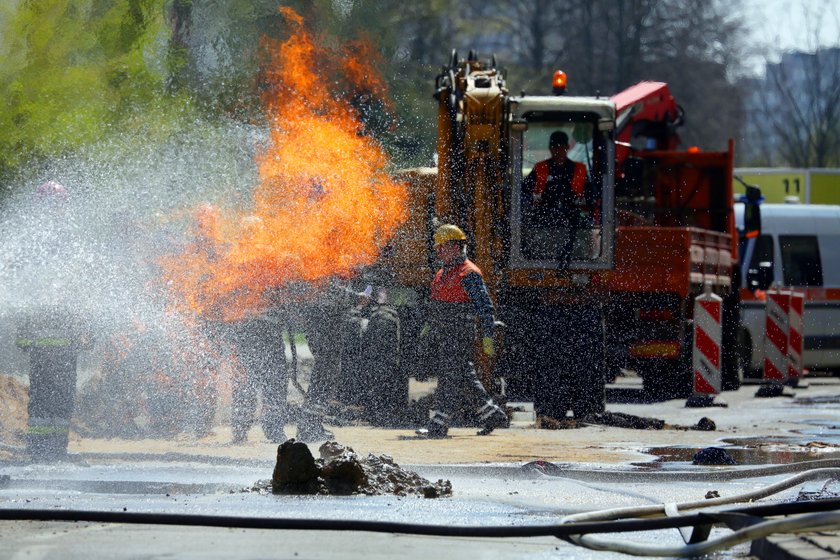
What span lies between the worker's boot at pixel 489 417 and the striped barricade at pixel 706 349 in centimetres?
487

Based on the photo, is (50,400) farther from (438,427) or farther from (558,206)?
(558,206)

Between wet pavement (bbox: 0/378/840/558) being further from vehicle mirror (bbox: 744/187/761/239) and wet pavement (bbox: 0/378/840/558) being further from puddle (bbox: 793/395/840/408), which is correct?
vehicle mirror (bbox: 744/187/761/239)

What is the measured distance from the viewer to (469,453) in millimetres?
12094

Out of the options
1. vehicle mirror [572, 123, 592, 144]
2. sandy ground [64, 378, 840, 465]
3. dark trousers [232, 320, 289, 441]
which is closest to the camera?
sandy ground [64, 378, 840, 465]

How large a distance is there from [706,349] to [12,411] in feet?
27.4

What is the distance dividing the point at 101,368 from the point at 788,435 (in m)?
6.51

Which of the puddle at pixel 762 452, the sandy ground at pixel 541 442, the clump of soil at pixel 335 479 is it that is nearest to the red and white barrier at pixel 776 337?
the sandy ground at pixel 541 442

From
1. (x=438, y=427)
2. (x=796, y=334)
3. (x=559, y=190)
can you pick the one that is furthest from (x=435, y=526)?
(x=796, y=334)

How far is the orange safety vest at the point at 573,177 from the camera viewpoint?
51.3 feet

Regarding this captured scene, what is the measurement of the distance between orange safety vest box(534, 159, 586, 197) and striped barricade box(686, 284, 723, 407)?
3.09 m

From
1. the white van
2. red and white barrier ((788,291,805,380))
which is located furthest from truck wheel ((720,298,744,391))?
the white van

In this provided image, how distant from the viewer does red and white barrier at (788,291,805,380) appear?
22156mm

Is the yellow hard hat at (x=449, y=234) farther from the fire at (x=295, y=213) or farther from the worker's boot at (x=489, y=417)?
the worker's boot at (x=489, y=417)

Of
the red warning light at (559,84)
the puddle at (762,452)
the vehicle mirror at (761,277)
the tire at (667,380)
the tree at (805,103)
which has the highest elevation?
the tree at (805,103)
